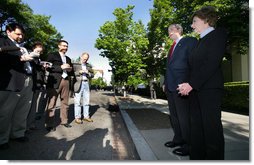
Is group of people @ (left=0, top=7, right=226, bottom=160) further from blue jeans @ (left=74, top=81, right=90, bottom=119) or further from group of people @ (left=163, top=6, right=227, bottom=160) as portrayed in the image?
blue jeans @ (left=74, top=81, right=90, bottom=119)

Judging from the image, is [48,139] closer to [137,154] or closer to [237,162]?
[137,154]

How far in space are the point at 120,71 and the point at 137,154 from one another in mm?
11670

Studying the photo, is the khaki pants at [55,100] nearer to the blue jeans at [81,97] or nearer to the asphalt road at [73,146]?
the asphalt road at [73,146]

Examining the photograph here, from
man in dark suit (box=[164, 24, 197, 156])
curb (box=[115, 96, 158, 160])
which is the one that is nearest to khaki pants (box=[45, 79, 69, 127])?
curb (box=[115, 96, 158, 160])

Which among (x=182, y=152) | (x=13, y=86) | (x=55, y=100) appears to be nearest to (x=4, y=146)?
(x=13, y=86)

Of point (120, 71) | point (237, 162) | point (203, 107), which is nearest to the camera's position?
point (203, 107)

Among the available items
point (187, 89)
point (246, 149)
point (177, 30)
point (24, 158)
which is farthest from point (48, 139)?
point (246, 149)

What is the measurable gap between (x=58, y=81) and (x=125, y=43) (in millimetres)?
10214

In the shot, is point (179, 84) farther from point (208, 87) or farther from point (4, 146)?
point (4, 146)

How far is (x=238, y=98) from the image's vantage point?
7.93m

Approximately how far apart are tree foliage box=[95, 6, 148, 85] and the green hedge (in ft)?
21.3

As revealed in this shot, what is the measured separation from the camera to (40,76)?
14.8 ft

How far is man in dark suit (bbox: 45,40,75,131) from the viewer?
4238 millimetres

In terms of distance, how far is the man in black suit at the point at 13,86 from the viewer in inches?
119
